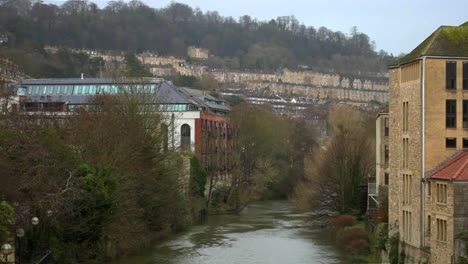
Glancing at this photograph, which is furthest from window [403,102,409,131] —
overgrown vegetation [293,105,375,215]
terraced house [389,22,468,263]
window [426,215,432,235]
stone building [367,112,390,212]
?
overgrown vegetation [293,105,375,215]

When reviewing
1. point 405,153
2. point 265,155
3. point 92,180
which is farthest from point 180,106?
point 92,180

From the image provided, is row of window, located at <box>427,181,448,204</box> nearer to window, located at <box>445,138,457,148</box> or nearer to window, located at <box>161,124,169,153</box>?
window, located at <box>445,138,457,148</box>

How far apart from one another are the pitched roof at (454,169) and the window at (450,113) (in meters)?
1.29

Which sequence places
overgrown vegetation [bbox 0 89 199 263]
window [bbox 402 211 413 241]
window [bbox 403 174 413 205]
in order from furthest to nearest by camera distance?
window [bbox 403 174 413 205] → window [bbox 402 211 413 241] → overgrown vegetation [bbox 0 89 199 263]

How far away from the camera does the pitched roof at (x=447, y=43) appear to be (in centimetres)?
4000

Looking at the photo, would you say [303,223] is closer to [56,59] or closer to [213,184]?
[213,184]

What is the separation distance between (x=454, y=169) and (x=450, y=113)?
12.7 ft

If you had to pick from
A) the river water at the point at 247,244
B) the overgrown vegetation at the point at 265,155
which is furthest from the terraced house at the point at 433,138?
the overgrown vegetation at the point at 265,155

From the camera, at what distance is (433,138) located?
131 feet

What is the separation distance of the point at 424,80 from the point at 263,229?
3058cm

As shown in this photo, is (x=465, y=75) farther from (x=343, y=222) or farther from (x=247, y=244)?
(x=247, y=244)

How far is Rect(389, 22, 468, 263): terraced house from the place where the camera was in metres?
37.4

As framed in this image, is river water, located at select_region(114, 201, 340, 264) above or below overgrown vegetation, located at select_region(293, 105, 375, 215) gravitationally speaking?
below

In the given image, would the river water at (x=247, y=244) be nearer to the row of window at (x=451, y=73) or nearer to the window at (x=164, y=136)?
the window at (x=164, y=136)
